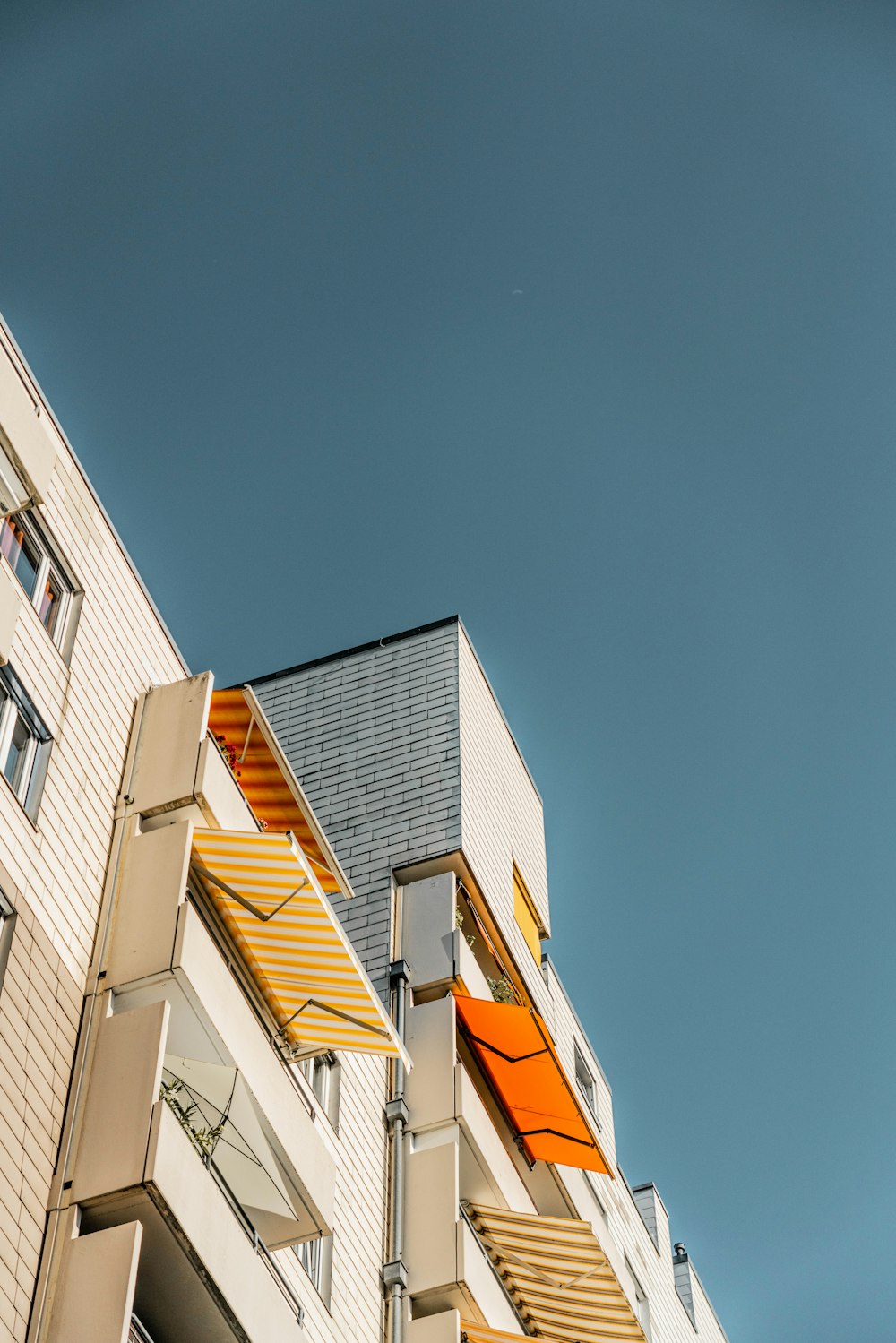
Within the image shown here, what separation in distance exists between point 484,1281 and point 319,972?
238 inches

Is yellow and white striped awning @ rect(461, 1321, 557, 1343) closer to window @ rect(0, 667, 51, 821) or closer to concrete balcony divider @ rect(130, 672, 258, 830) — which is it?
concrete balcony divider @ rect(130, 672, 258, 830)

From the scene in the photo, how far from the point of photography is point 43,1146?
14883 millimetres

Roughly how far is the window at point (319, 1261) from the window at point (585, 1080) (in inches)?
543

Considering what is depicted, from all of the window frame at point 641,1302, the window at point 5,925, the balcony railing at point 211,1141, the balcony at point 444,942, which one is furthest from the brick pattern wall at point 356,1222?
the window frame at point 641,1302

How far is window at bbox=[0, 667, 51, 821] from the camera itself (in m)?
16.6

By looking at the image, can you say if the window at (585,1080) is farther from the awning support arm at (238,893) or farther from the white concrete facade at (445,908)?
the awning support arm at (238,893)

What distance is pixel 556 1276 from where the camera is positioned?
81.5ft

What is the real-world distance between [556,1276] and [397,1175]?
3403 millimetres

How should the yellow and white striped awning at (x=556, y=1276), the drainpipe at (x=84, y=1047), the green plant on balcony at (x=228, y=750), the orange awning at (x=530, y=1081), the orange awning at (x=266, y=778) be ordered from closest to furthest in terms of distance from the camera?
the drainpipe at (x=84, y=1047)
the green plant on balcony at (x=228, y=750)
the orange awning at (x=266, y=778)
the yellow and white striped awning at (x=556, y=1276)
the orange awning at (x=530, y=1081)

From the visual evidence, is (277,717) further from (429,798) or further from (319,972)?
(319,972)

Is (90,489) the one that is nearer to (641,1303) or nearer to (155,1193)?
(155,1193)

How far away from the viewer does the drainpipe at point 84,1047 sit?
1411cm

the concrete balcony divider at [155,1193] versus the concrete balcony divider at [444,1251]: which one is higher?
the concrete balcony divider at [444,1251]

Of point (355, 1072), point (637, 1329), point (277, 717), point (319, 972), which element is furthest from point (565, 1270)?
point (277, 717)
